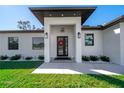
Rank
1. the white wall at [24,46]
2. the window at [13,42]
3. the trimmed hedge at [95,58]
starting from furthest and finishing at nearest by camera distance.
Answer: the window at [13,42] < the white wall at [24,46] < the trimmed hedge at [95,58]

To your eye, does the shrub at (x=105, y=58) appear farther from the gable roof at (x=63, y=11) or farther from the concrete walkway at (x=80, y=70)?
the concrete walkway at (x=80, y=70)

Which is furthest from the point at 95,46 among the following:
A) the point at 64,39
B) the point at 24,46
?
the point at 24,46

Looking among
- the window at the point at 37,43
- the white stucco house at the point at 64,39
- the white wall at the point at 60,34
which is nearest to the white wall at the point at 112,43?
the white stucco house at the point at 64,39

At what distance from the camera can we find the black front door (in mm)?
20219

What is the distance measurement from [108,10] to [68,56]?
36.1 ft

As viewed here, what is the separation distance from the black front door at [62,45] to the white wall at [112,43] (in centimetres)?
397

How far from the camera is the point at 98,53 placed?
1992 centimetres

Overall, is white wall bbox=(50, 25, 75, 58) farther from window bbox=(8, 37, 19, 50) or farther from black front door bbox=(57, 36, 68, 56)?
window bbox=(8, 37, 19, 50)

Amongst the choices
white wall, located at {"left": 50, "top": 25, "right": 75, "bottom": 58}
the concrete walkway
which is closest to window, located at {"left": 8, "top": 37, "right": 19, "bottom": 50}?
white wall, located at {"left": 50, "top": 25, "right": 75, "bottom": 58}

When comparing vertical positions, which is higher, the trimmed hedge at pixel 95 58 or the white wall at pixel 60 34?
the white wall at pixel 60 34

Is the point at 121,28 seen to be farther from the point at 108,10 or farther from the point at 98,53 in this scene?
the point at 108,10

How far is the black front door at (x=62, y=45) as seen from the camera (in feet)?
66.3

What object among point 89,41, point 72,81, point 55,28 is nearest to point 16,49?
point 55,28
